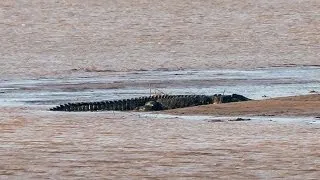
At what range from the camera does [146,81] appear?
19.6 metres

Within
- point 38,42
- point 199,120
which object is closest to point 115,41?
point 38,42

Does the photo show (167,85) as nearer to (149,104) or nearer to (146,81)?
(146,81)

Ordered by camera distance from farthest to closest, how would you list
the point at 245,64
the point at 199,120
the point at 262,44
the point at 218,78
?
the point at 262,44
the point at 245,64
the point at 218,78
the point at 199,120

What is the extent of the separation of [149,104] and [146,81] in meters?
5.08

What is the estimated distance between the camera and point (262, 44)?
2538cm

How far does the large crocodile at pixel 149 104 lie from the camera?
1433 cm

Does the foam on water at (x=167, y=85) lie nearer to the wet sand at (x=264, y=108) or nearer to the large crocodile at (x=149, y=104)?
the large crocodile at (x=149, y=104)

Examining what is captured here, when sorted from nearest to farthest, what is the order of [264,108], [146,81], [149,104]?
[264,108], [149,104], [146,81]

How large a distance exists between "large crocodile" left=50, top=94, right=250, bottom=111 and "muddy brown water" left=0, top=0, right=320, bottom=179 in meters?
0.41

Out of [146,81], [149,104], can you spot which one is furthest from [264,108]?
[146,81]

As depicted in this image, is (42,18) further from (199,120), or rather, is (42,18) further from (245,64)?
(199,120)

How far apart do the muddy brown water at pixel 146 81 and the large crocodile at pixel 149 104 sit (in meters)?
0.41

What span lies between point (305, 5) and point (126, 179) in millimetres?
21069

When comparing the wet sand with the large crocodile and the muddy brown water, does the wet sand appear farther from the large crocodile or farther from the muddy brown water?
the muddy brown water
